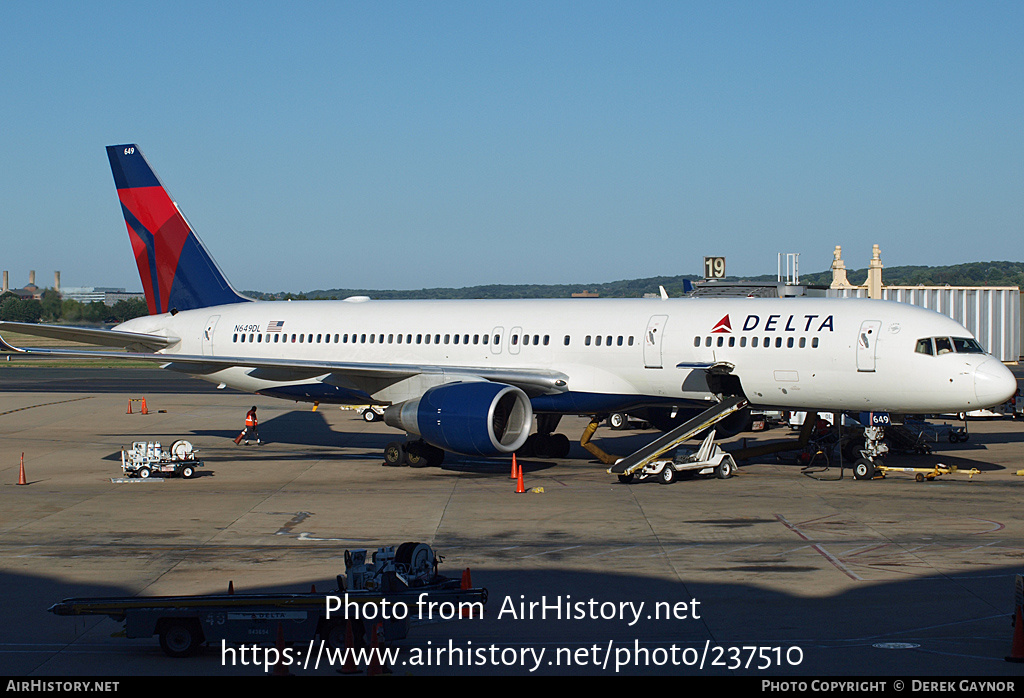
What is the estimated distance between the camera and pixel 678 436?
26344 millimetres

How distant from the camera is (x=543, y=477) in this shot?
27.5 metres

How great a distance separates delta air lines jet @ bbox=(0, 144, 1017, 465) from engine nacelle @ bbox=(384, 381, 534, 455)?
4cm

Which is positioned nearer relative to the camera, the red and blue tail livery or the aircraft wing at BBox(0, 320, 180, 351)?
the aircraft wing at BBox(0, 320, 180, 351)

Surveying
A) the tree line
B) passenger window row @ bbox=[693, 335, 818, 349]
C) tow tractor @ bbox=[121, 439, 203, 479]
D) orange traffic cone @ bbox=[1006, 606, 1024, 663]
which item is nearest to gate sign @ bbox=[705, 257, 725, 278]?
passenger window row @ bbox=[693, 335, 818, 349]

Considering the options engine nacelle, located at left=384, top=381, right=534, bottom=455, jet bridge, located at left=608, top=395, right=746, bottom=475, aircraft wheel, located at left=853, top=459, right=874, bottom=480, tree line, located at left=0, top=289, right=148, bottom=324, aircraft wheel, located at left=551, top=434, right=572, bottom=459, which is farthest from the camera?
tree line, located at left=0, top=289, right=148, bottom=324

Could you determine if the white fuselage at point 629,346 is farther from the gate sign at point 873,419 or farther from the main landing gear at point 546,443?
the main landing gear at point 546,443

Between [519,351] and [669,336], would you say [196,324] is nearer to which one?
[519,351]

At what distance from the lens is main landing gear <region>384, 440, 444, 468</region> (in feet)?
97.0

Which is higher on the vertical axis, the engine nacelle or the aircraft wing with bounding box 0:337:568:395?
the aircraft wing with bounding box 0:337:568:395

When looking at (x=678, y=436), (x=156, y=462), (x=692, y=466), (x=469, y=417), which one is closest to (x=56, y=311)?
(x=156, y=462)

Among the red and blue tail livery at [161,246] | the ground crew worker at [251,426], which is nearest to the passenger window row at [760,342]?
the ground crew worker at [251,426]

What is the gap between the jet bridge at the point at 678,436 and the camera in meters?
25.9

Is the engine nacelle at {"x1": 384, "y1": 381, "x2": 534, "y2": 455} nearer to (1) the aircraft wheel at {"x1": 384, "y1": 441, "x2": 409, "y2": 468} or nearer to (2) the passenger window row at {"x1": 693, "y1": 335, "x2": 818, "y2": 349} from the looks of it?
(1) the aircraft wheel at {"x1": 384, "y1": 441, "x2": 409, "y2": 468}

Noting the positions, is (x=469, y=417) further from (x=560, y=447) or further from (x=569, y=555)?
(x=569, y=555)
